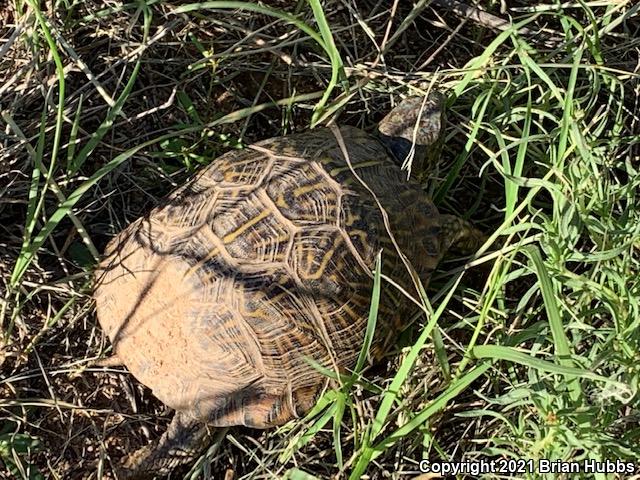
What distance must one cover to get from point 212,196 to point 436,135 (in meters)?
0.75

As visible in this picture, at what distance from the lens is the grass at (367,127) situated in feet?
6.84

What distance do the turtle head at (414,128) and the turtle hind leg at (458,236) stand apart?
22 centimetres

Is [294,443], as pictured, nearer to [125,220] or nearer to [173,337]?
[173,337]

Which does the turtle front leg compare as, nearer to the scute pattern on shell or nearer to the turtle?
the turtle

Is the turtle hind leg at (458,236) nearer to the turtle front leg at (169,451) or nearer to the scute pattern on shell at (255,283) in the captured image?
the scute pattern on shell at (255,283)

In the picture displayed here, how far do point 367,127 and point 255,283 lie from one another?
2.64ft

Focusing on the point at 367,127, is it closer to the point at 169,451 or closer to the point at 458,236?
the point at 458,236

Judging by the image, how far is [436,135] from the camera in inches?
95.1

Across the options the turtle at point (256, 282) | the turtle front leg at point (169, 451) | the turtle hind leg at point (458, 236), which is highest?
Result: the turtle at point (256, 282)

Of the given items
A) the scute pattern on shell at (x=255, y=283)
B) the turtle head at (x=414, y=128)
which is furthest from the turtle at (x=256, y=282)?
the turtle head at (x=414, y=128)

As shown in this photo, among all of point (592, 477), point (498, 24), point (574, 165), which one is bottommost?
point (592, 477)

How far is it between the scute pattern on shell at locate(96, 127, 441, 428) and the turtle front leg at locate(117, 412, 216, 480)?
0.12 meters

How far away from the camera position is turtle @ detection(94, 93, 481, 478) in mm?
2035

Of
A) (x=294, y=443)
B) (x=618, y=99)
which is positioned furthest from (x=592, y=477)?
(x=618, y=99)
